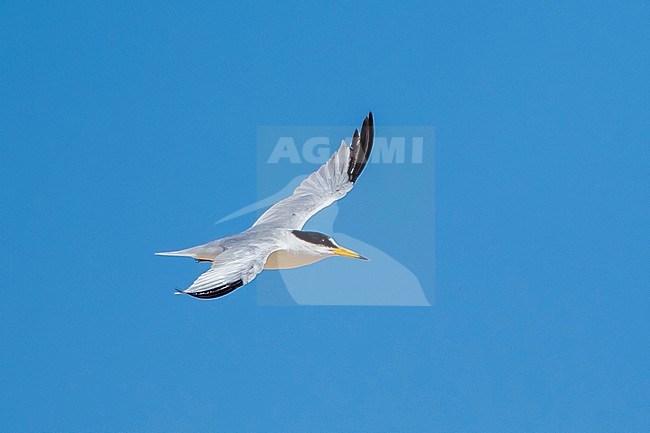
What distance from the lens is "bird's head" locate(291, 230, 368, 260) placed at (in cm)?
1059

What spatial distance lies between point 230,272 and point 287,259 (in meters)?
2.10

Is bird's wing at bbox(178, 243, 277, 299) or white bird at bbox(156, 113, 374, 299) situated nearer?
bird's wing at bbox(178, 243, 277, 299)

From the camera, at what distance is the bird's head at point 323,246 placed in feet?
34.7

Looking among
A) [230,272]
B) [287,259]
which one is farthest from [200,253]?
[230,272]

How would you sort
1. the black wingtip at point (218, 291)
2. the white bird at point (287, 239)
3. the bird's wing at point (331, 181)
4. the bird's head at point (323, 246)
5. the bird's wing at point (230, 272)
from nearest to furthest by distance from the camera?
the black wingtip at point (218, 291)
the bird's wing at point (230, 272)
the white bird at point (287, 239)
the bird's head at point (323, 246)
the bird's wing at point (331, 181)

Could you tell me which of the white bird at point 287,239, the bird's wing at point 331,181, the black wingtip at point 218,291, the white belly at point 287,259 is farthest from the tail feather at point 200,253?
the black wingtip at point 218,291

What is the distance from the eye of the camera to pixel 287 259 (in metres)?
10.7

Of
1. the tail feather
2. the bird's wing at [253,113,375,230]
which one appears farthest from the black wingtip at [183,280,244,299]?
the bird's wing at [253,113,375,230]

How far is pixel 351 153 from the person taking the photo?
1259 centimetres

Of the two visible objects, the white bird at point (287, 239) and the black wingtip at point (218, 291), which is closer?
the black wingtip at point (218, 291)

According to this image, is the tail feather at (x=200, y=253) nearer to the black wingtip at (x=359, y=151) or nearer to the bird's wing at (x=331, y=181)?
the bird's wing at (x=331, y=181)

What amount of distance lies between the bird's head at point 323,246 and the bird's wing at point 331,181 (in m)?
1.26

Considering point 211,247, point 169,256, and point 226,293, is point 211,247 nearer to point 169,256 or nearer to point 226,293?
point 169,256

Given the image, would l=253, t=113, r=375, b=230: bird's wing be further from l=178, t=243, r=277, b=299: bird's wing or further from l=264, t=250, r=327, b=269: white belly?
l=178, t=243, r=277, b=299: bird's wing
